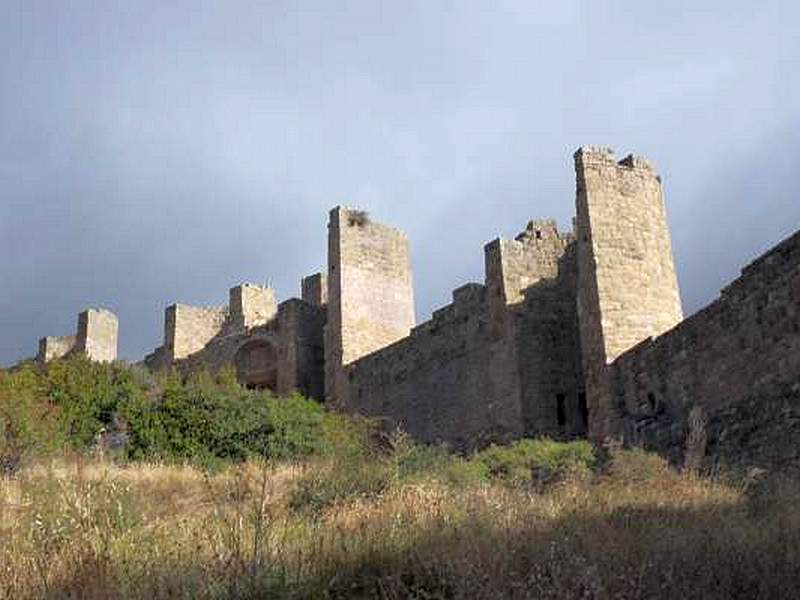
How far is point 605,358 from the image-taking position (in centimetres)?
1803

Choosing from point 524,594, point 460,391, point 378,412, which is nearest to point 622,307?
point 460,391

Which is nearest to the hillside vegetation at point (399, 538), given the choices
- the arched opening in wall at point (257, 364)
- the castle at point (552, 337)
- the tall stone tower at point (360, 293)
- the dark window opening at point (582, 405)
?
the castle at point (552, 337)

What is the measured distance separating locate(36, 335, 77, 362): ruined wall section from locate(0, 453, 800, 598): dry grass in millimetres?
30395

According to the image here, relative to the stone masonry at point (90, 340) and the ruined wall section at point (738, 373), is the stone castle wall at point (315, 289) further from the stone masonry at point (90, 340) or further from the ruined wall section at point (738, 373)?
the ruined wall section at point (738, 373)

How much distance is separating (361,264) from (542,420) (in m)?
9.41

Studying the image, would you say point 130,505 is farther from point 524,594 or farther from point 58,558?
point 524,594

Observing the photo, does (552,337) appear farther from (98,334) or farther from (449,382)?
(98,334)

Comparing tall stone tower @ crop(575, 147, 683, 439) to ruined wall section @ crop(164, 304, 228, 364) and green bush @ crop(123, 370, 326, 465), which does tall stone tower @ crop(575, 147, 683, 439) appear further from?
ruined wall section @ crop(164, 304, 228, 364)

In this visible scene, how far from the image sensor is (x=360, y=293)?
93.9ft

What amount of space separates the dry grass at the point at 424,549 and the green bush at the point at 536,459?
6.78 meters

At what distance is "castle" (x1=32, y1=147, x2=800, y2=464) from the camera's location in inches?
559

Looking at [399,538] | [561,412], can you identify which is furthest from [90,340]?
[399,538]

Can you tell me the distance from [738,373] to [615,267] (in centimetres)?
481

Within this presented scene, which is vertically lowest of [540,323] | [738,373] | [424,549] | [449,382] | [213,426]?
[424,549]
